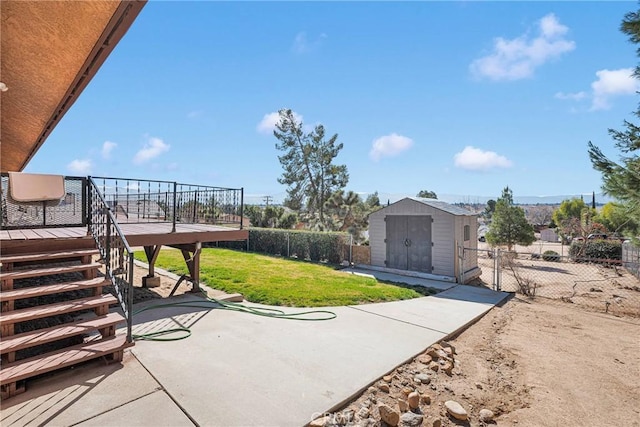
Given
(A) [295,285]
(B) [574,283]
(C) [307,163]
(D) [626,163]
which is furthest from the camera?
(C) [307,163]

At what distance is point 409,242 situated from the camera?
9.30 meters

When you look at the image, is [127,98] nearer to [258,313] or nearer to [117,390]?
[258,313]

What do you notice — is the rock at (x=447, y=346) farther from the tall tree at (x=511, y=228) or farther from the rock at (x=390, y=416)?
the tall tree at (x=511, y=228)

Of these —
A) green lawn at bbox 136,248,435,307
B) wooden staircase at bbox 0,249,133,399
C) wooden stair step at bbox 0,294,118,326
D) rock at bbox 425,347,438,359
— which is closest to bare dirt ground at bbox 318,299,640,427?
rock at bbox 425,347,438,359

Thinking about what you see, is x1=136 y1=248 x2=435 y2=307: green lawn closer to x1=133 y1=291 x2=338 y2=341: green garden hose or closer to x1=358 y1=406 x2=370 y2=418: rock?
x1=133 y1=291 x2=338 y2=341: green garden hose

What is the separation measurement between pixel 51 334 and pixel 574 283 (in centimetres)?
1207

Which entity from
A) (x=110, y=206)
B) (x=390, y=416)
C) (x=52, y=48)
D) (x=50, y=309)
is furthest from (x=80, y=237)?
(x=390, y=416)

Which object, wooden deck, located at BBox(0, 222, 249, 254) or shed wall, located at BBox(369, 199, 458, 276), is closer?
wooden deck, located at BBox(0, 222, 249, 254)

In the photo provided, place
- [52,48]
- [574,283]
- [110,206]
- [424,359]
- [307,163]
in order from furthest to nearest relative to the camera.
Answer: [307,163] < [574,283] < [110,206] < [424,359] < [52,48]

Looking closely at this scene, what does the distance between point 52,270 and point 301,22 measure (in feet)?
26.0

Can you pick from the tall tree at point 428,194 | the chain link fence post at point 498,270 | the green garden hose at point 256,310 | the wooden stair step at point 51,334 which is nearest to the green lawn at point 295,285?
the green garden hose at point 256,310

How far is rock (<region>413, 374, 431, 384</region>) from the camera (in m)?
3.10

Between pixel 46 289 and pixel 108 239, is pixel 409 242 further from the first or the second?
pixel 46 289

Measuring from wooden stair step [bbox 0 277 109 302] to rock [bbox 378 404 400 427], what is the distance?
130 inches
